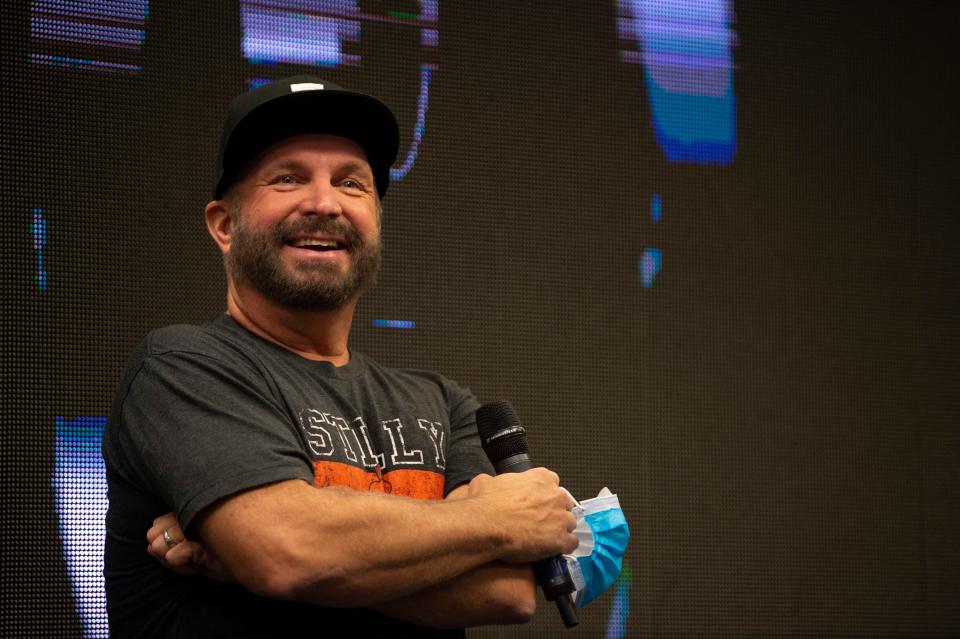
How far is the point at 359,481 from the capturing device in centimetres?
148

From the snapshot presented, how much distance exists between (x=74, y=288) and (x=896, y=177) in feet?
8.22

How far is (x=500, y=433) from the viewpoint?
1592mm

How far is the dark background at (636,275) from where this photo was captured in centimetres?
262

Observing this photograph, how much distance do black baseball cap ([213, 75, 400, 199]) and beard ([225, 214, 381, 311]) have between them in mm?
105

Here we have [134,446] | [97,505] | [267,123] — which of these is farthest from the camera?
[97,505]

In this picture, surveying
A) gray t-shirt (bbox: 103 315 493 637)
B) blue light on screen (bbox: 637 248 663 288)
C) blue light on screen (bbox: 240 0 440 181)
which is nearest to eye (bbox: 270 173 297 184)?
gray t-shirt (bbox: 103 315 493 637)

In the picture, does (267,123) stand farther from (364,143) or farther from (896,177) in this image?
(896,177)

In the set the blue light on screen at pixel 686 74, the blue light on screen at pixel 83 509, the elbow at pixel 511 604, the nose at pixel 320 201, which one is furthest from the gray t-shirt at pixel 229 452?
the blue light on screen at pixel 686 74

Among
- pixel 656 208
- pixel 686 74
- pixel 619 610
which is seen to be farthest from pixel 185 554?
pixel 686 74

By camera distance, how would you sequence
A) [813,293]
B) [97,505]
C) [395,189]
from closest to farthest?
1. [97,505]
2. [395,189]
3. [813,293]

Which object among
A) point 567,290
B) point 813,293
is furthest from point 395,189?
point 813,293

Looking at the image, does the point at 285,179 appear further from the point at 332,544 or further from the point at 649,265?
the point at 649,265

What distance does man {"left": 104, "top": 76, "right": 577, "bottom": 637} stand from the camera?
50.7 inches

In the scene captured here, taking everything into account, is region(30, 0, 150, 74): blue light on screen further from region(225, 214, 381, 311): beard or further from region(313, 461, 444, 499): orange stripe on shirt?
region(313, 461, 444, 499): orange stripe on shirt
